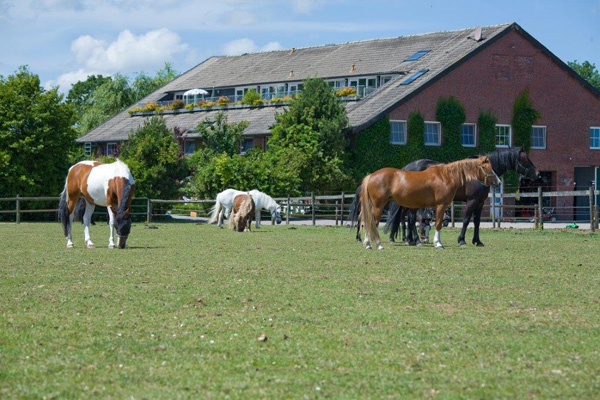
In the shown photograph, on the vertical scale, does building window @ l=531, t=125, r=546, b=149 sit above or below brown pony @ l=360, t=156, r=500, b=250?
above

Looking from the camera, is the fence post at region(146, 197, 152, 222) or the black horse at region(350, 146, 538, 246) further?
the fence post at region(146, 197, 152, 222)

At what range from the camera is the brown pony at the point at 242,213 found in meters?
32.5

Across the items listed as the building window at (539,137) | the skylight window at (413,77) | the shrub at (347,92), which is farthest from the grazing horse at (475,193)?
the building window at (539,137)

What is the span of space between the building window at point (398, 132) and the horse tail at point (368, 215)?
114 ft

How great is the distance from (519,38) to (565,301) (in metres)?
49.8

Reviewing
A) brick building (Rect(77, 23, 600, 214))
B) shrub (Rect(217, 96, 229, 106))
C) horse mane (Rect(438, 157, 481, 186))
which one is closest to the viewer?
horse mane (Rect(438, 157, 481, 186))

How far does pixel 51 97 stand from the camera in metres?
46.1

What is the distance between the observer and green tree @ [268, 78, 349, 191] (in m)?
51.5

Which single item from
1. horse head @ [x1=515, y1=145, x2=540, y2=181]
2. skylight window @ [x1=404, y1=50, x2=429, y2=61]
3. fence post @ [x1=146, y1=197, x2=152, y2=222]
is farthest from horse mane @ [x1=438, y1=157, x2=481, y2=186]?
skylight window @ [x1=404, y1=50, x2=429, y2=61]

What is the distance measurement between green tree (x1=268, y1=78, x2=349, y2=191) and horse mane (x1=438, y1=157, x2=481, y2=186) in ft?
94.6

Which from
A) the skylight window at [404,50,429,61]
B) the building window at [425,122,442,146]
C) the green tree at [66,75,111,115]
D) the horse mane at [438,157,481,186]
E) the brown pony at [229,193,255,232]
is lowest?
the brown pony at [229,193,255,232]

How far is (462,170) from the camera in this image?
21484 millimetres

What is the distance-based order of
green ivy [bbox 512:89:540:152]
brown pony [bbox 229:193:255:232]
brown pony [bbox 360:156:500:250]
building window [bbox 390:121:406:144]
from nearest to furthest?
brown pony [bbox 360:156:500:250], brown pony [bbox 229:193:255:232], building window [bbox 390:121:406:144], green ivy [bbox 512:89:540:152]

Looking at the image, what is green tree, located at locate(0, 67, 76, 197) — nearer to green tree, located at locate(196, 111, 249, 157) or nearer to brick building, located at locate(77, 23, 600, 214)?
green tree, located at locate(196, 111, 249, 157)
